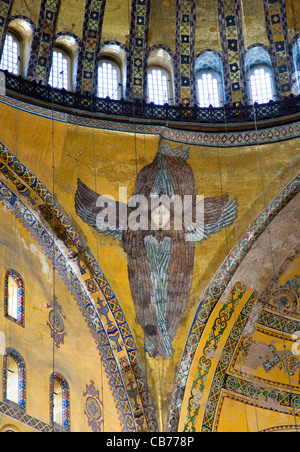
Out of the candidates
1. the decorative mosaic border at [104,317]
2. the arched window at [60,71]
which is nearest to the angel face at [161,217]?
the decorative mosaic border at [104,317]

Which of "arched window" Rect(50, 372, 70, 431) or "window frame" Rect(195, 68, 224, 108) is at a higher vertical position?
"window frame" Rect(195, 68, 224, 108)

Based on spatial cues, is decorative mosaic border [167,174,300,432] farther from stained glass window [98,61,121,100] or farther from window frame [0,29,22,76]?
window frame [0,29,22,76]

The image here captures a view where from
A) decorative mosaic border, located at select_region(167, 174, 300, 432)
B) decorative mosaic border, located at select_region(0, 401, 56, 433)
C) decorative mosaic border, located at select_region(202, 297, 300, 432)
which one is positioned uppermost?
decorative mosaic border, located at select_region(167, 174, 300, 432)

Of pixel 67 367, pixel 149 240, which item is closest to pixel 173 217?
pixel 149 240

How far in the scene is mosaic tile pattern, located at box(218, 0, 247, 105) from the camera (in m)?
18.1

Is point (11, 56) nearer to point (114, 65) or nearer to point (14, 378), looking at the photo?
point (114, 65)

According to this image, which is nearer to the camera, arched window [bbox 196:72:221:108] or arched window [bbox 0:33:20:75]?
arched window [bbox 0:33:20:75]

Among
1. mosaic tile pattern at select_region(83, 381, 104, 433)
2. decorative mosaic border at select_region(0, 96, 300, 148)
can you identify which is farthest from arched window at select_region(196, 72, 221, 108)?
mosaic tile pattern at select_region(83, 381, 104, 433)

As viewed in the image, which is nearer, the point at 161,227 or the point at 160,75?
the point at 161,227

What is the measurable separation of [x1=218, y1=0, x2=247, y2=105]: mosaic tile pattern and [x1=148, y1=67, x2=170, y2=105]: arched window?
110 centimetres

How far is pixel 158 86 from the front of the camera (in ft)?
60.0

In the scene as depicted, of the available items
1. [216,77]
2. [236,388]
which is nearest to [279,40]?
[216,77]

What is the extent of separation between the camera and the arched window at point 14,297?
16.1m

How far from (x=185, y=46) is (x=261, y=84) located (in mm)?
1558
